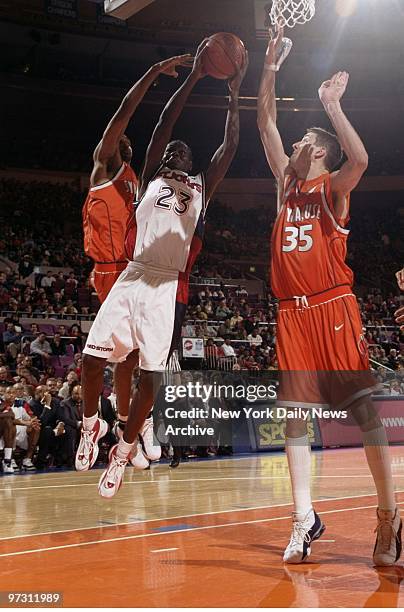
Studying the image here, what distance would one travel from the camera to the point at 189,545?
4.59 m

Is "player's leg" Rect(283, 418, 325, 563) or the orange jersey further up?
the orange jersey

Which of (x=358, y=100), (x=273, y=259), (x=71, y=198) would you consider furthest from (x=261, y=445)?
(x=358, y=100)

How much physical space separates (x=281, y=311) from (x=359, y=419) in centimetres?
77

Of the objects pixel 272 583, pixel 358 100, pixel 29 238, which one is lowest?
pixel 272 583

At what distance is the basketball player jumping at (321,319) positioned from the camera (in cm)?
399

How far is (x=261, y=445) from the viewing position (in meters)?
11.3

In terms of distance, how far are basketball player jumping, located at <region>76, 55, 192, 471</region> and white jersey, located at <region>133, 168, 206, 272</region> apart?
0.24 m

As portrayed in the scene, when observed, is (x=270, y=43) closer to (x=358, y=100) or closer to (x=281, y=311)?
(x=281, y=311)

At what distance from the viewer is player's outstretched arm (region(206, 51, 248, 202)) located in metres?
4.75

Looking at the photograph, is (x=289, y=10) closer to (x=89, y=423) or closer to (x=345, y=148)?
(x=345, y=148)

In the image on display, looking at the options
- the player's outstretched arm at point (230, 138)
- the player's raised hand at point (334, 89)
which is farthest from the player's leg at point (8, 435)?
the player's raised hand at point (334, 89)

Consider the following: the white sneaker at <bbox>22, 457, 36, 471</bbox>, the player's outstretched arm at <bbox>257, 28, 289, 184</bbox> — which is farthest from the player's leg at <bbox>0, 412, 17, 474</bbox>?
the player's outstretched arm at <bbox>257, 28, 289, 184</bbox>

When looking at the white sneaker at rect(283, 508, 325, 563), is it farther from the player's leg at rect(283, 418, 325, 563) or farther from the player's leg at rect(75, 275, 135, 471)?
the player's leg at rect(75, 275, 135, 471)

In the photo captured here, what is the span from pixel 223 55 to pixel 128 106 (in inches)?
26.7
